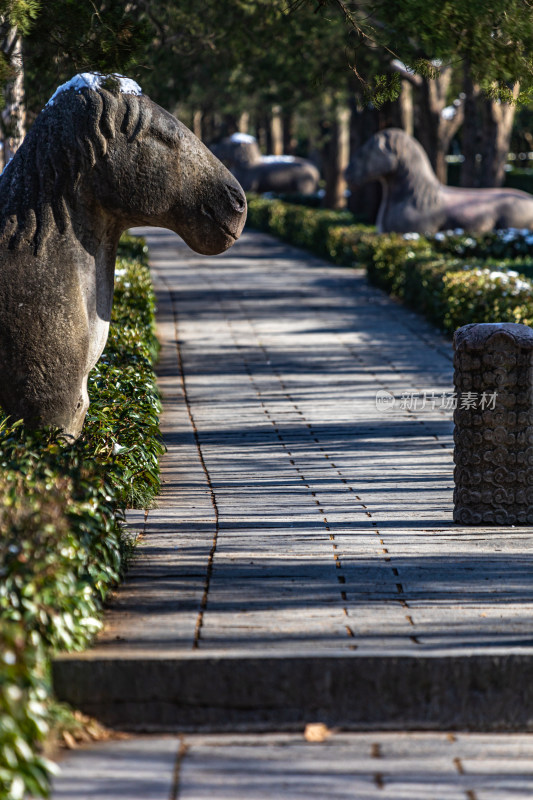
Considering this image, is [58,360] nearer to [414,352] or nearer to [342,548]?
[342,548]

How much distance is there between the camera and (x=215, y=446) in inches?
311

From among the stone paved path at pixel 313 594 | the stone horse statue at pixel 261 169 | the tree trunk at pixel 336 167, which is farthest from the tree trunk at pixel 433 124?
the stone horse statue at pixel 261 169

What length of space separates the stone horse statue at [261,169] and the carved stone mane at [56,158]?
34.9 meters

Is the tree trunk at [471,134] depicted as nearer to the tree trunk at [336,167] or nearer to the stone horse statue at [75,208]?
the tree trunk at [336,167]

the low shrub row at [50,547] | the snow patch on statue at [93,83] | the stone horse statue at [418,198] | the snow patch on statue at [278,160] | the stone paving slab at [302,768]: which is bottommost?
the stone paving slab at [302,768]

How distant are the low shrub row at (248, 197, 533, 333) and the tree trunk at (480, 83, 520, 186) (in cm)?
321

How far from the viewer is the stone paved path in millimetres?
3857

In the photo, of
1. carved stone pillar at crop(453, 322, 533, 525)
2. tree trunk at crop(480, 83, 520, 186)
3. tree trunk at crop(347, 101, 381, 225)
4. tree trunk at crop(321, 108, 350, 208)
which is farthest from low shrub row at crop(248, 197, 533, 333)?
tree trunk at crop(321, 108, 350, 208)

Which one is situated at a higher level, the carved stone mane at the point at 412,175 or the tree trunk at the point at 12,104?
the tree trunk at the point at 12,104

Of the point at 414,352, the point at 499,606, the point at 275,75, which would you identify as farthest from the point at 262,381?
the point at 275,75

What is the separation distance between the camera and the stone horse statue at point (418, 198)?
18.6 metres

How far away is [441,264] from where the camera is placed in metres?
14.6

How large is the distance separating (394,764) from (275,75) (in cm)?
2283

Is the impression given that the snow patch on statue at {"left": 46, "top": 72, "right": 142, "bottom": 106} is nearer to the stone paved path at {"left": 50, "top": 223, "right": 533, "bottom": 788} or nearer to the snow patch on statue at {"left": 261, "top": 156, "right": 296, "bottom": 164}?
the stone paved path at {"left": 50, "top": 223, "right": 533, "bottom": 788}
